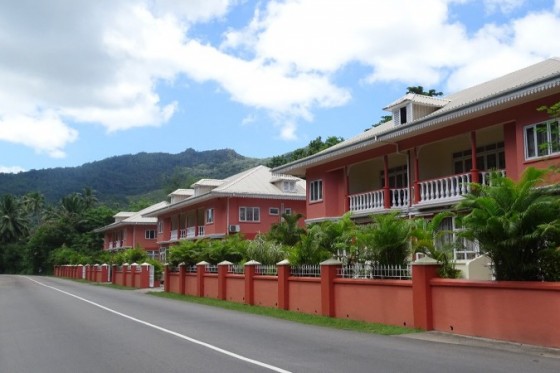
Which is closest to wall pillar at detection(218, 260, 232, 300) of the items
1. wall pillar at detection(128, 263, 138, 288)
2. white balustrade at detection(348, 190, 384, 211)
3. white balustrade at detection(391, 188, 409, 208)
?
white balustrade at detection(348, 190, 384, 211)

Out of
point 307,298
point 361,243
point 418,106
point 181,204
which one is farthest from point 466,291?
point 181,204

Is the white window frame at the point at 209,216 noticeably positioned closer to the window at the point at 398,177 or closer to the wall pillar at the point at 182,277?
the wall pillar at the point at 182,277

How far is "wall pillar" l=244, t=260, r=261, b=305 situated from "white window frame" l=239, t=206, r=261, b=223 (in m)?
19.1

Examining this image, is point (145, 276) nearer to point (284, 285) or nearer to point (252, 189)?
point (252, 189)

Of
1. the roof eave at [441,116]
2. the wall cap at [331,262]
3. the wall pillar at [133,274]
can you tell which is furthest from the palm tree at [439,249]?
the wall pillar at [133,274]

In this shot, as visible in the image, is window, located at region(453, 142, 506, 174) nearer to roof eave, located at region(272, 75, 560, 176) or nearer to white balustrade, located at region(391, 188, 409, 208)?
white balustrade, located at region(391, 188, 409, 208)

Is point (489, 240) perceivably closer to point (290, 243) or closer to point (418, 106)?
point (418, 106)

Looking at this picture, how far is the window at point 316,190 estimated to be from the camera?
28.7 metres

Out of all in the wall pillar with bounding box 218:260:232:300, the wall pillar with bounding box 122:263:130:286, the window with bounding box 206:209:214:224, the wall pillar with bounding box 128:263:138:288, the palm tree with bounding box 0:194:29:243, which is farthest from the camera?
the palm tree with bounding box 0:194:29:243

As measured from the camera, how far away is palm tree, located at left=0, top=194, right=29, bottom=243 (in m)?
93.3

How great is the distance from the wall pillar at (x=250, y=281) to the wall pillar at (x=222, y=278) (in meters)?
2.80

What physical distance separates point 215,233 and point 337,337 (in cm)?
2991

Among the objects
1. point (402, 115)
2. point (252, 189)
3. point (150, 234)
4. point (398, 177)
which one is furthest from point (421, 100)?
point (150, 234)

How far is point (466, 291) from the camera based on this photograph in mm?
12258
